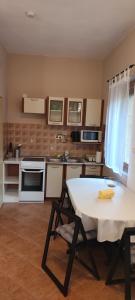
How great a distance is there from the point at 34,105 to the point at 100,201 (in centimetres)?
256

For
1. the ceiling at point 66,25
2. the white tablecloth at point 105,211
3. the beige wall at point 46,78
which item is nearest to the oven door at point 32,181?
the beige wall at point 46,78

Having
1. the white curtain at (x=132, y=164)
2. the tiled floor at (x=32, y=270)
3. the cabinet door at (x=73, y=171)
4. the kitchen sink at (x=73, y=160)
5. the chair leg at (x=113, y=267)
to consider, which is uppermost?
the white curtain at (x=132, y=164)

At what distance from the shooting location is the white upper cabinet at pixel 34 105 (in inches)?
169

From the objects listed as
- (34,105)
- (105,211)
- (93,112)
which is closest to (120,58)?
(93,112)

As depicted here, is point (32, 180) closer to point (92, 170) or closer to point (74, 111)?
point (92, 170)

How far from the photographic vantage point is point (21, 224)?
3361mm

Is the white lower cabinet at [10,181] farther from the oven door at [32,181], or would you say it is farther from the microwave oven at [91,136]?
the microwave oven at [91,136]

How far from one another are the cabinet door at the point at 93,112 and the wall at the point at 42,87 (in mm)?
434

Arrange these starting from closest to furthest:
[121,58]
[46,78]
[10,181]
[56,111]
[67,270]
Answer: [67,270]
[121,58]
[10,181]
[56,111]
[46,78]

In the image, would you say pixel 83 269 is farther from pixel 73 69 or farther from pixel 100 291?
pixel 73 69

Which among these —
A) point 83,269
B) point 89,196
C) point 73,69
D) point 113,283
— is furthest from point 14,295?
point 73,69

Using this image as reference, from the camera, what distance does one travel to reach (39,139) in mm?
4664

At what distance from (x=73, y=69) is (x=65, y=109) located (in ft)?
2.91

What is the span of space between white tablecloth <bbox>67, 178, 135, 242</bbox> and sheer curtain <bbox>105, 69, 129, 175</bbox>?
61 cm
